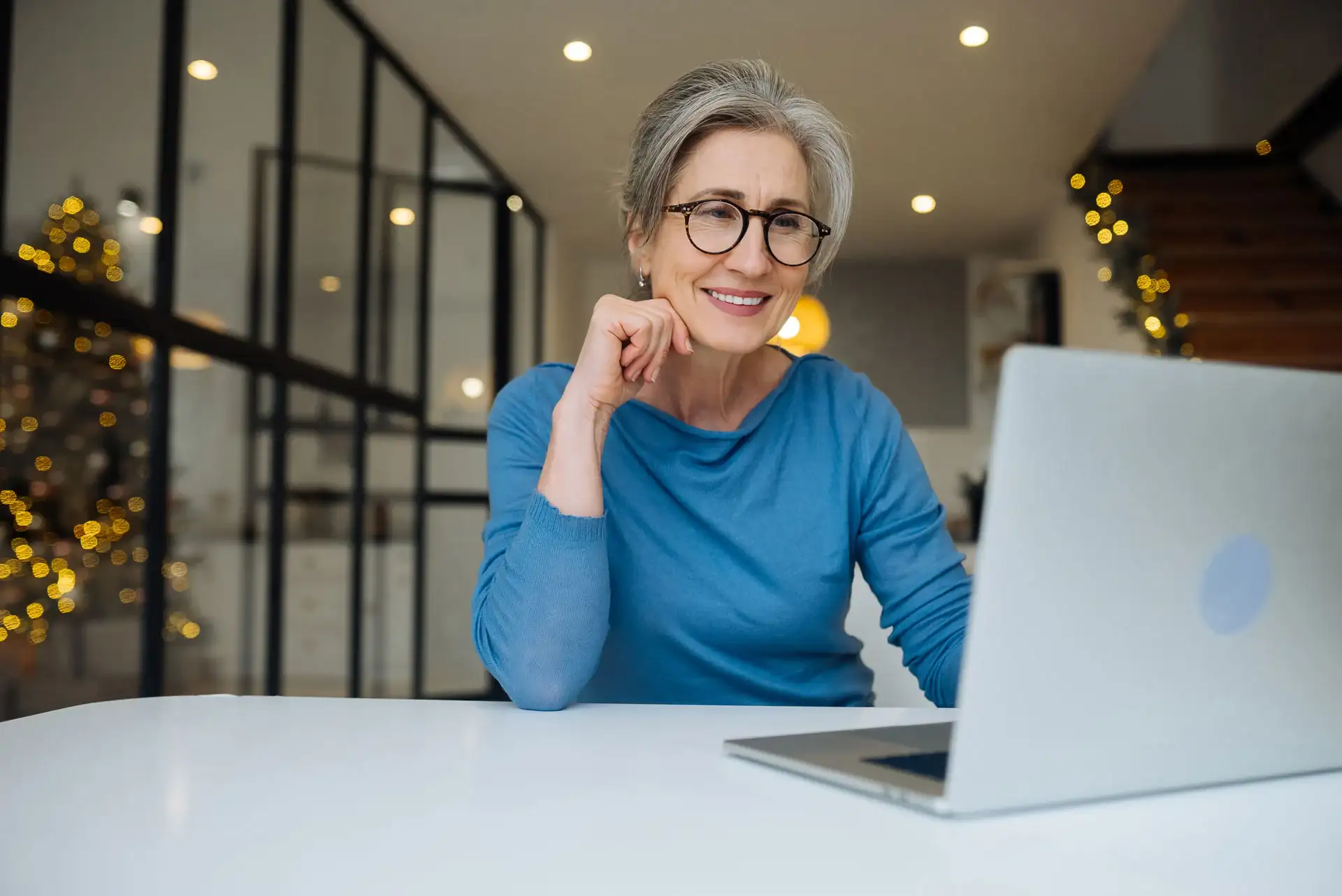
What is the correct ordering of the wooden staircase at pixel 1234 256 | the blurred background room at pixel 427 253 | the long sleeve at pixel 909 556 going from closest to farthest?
the long sleeve at pixel 909 556
the blurred background room at pixel 427 253
the wooden staircase at pixel 1234 256

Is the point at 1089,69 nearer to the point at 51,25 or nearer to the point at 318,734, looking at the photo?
the point at 51,25

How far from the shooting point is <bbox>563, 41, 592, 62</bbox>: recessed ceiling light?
14.9 ft

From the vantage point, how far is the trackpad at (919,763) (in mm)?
616

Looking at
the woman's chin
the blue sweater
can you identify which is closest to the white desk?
the blue sweater

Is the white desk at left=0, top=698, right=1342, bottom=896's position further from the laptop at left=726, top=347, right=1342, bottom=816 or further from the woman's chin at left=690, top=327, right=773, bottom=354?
the woman's chin at left=690, top=327, right=773, bottom=354

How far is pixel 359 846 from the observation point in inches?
20.7

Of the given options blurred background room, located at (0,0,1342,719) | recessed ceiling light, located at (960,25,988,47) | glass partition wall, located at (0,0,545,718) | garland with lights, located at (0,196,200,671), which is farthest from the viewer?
recessed ceiling light, located at (960,25,988,47)

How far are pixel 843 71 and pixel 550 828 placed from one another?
4636 millimetres

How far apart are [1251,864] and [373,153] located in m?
4.45

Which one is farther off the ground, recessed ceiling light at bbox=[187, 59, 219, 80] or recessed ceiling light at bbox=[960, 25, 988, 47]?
recessed ceiling light at bbox=[960, 25, 988, 47]

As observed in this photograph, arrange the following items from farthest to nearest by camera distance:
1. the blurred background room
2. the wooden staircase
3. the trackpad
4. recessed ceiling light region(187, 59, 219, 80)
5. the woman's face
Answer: the wooden staircase
recessed ceiling light region(187, 59, 219, 80)
the blurred background room
the woman's face
the trackpad

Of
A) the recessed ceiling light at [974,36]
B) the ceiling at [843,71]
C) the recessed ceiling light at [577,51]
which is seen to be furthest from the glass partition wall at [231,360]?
the recessed ceiling light at [974,36]

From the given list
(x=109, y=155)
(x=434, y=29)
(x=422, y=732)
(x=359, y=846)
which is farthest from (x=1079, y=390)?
(x=434, y=29)

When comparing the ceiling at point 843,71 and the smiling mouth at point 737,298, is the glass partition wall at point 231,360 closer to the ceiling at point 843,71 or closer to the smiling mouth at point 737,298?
the ceiling at point 843,71
